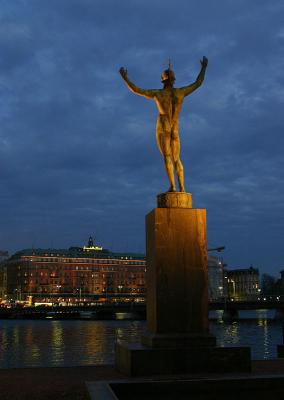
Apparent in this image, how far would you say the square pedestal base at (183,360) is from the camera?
40.7ft

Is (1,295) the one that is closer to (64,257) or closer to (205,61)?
(64,257)

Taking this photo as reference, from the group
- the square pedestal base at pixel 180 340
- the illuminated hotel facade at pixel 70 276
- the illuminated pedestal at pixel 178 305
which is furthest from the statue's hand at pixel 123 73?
the illuminated hotel facade at pixel 70 276

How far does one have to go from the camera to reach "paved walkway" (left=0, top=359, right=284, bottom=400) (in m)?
10.8

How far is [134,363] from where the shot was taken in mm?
12352

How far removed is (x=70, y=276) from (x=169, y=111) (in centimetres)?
16666

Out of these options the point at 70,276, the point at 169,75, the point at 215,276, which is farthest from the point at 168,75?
the point at 215,276

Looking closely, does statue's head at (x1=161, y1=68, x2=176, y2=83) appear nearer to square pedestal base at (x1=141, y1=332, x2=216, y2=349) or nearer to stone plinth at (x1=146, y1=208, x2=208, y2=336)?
stone plinth at (x1=146, y1=208, x2=208, y2=336)

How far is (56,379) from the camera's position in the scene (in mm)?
12727

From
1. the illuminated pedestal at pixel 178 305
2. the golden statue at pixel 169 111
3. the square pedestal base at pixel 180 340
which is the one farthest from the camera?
the golden statue at pixel 169 111

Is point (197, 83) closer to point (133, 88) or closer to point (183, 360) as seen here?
point (133, 88)

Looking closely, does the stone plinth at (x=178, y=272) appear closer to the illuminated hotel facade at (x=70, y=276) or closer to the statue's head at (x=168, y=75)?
the statue's head at (x=168, y=75)

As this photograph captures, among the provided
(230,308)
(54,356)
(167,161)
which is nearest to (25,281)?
(230,308)

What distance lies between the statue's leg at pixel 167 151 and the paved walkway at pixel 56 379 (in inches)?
189

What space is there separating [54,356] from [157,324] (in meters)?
26.3
